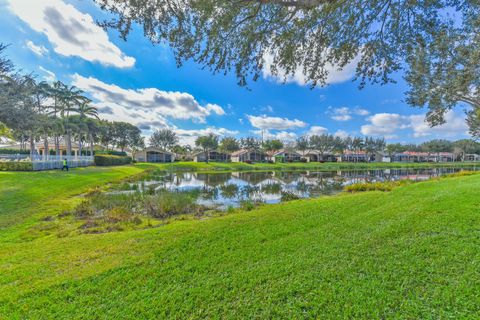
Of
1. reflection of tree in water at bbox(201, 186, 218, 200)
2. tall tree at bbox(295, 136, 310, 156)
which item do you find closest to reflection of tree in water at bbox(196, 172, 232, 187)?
reflection of tree in water at bbox(201, 186, 218, 200)

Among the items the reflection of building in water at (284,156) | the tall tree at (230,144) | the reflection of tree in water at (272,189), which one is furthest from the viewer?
the reflection of building in water at (284,156)

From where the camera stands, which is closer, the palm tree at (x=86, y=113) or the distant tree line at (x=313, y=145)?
the palm tree at (x=86, y=113)

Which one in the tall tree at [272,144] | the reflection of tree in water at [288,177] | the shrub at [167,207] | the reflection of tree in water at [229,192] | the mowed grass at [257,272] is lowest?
the reflection of tree in water at [288,177]

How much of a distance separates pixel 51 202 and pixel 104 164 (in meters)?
31.2

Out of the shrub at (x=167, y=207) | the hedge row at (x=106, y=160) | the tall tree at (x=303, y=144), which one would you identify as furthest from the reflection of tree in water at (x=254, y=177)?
the tall tree at (x=303, y=144)

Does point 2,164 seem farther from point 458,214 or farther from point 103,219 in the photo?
point 458,214

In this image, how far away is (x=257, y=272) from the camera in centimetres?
347

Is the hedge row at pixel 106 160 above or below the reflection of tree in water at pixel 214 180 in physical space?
above

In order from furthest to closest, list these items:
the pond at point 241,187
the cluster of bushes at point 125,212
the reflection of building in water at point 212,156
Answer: the reflection of building in water at point 212,156 → the pond at point 241,187 → the cluster of bushes at point 125,212

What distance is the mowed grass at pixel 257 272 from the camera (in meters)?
2.71

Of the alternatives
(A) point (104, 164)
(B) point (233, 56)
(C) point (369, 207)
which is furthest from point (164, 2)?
(A) point (104, 164)

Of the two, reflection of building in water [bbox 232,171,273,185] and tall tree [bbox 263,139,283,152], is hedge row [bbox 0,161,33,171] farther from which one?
tall tree [bbox 263,139,283,152]

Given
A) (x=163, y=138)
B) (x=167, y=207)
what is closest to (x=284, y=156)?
(x=163, y=138)

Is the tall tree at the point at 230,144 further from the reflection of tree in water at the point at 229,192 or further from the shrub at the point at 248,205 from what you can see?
the shrub at the point at 248,205
